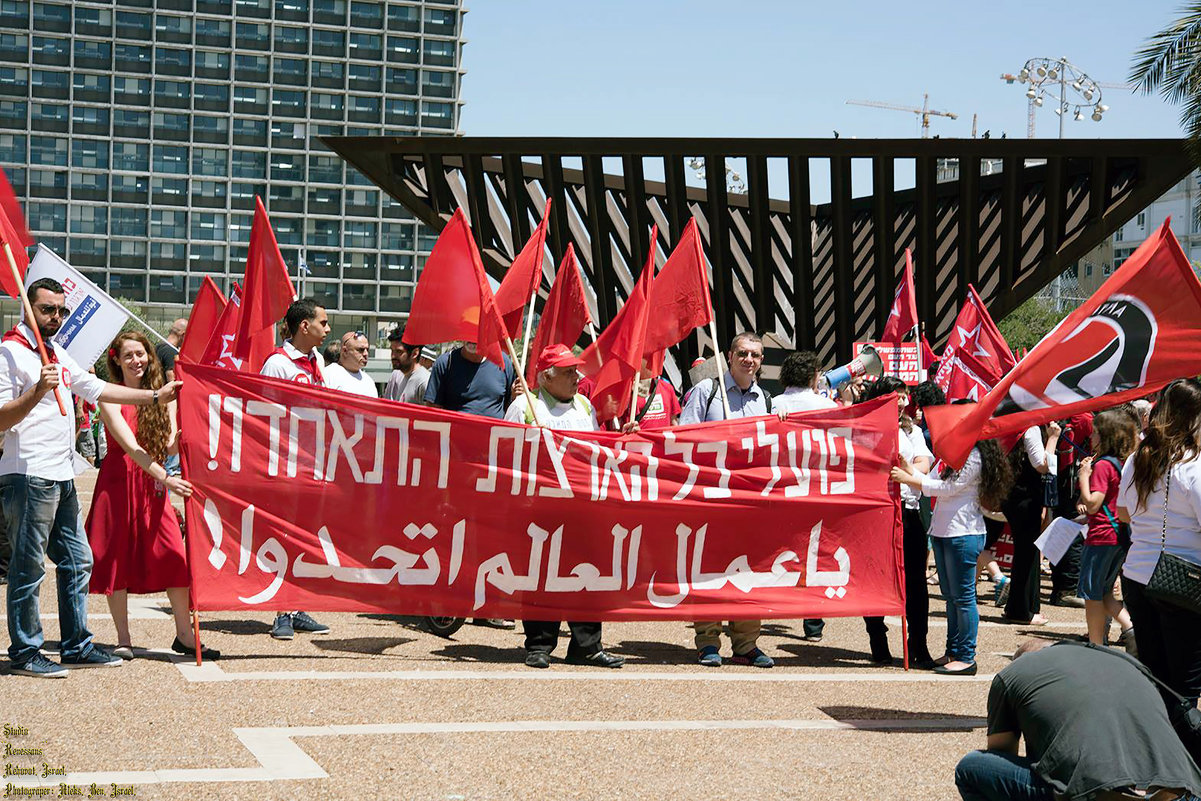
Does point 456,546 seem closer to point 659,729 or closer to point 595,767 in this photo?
point 659,729

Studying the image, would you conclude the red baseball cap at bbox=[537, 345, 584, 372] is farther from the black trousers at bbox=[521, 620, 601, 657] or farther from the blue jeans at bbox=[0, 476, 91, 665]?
the blue jeans at bbox=[0, 476, 91, 665]

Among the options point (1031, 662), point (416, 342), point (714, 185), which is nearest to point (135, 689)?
point (416, 342)

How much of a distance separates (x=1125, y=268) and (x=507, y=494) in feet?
11.7

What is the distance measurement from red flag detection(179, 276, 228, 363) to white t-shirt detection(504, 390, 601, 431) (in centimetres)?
439

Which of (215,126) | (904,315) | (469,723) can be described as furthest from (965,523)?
(215,126)

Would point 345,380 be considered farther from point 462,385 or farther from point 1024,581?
point 1024,581

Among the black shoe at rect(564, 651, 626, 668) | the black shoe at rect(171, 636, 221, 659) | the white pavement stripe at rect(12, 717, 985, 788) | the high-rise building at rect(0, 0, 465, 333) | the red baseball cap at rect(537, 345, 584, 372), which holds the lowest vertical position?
the black shoe at rect(564, 651, 626, 668)

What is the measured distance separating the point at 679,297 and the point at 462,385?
64.4 inches

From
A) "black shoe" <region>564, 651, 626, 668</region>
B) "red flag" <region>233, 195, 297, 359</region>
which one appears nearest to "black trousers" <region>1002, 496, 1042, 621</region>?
"black shoe" <region>564, 651, 626, 668</region>

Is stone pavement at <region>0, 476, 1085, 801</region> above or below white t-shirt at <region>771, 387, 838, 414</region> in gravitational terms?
below

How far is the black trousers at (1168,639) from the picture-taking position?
5977mm

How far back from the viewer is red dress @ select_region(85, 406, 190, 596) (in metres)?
7.97

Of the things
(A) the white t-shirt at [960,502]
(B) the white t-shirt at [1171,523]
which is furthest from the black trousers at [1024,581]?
(B) the white t-shirt at [1171,523]

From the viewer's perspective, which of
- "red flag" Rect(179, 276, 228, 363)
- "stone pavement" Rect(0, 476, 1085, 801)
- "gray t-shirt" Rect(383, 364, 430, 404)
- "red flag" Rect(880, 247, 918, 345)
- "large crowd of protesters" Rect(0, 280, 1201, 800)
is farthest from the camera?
"red flag" Rect(880, 247, 918, 345)
